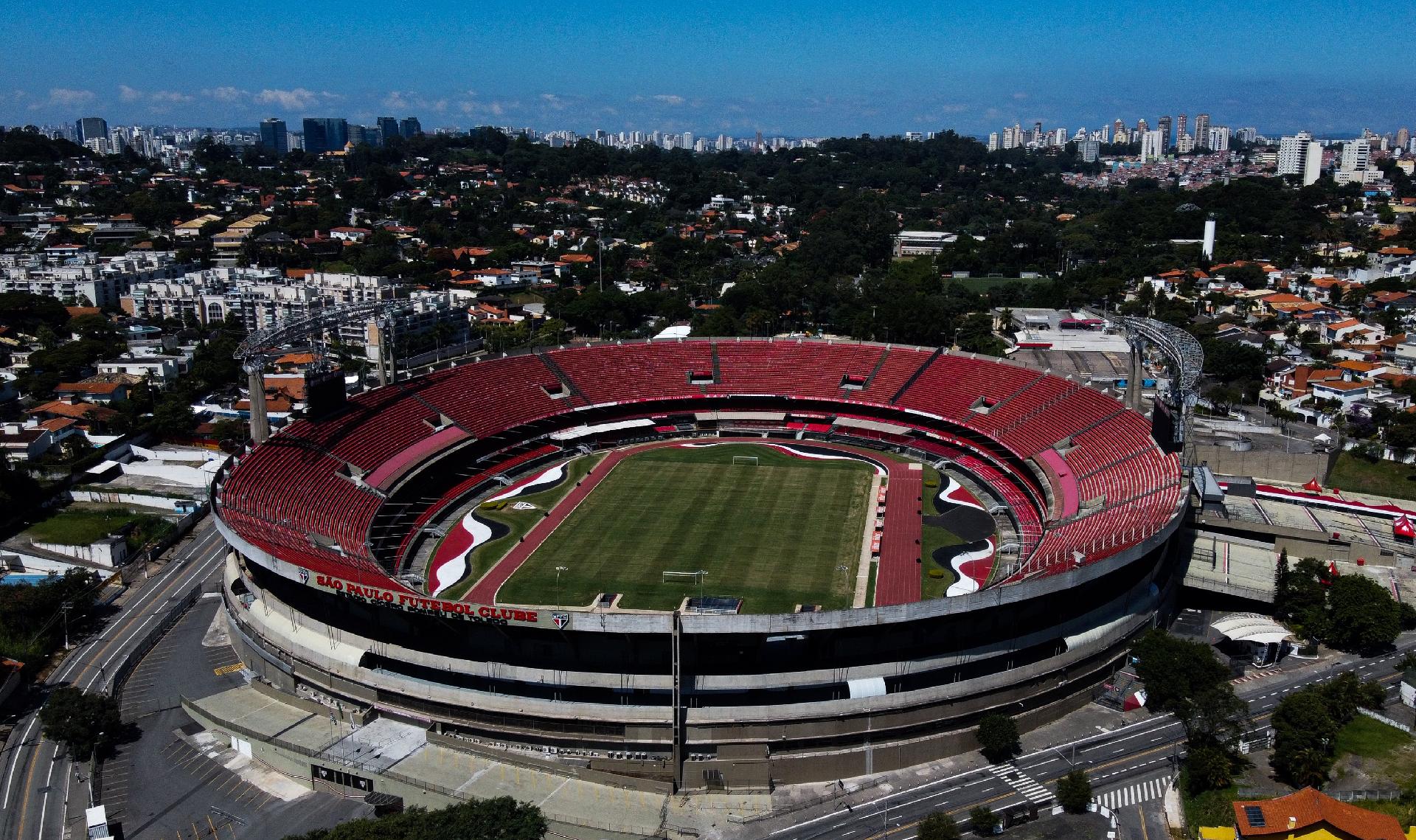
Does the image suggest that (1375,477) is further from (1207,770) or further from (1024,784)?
(1024,784)

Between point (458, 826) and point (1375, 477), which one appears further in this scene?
point (1375, 477)

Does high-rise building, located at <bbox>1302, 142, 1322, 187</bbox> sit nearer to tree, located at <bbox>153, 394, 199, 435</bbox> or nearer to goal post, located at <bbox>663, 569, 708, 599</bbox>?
goal post, located at <bbox>663, 569, 708, 599</bbox>

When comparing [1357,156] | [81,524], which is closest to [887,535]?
[81,524]

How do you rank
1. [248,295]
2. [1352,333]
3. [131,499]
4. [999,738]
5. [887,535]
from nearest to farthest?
[999,738], [887,535], [131,499], [1352,333], [248,295]

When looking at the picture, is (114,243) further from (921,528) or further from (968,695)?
(968,695)

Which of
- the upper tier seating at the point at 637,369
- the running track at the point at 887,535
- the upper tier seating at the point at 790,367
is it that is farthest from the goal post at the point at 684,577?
the upper tier seating at the point at 790,367
